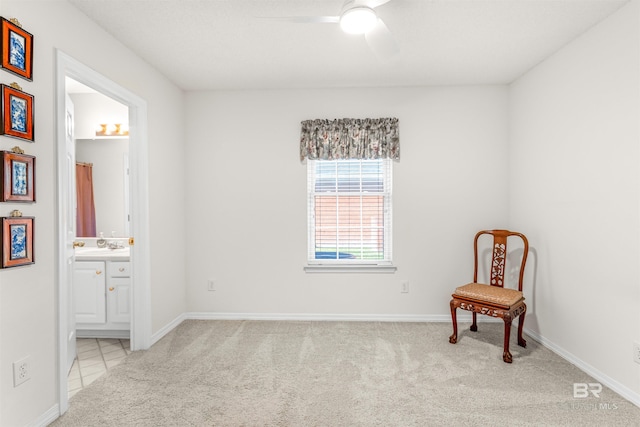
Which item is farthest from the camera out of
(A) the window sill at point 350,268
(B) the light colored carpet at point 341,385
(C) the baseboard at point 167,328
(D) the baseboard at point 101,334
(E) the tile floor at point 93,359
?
(A) the window sill at point 350,268

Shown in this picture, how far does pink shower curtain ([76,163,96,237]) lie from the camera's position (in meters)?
3.73

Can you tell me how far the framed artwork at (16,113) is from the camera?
1737mm

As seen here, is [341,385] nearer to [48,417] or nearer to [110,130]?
[48,417]

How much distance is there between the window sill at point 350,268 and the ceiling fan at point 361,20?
2.36m

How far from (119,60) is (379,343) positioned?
3343 mm

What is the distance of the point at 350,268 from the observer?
3.81 metres

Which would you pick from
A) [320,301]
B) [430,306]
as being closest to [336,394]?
[320,301]

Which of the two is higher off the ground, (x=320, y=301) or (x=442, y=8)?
(x=442, y=8)

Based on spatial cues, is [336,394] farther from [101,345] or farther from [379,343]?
[101,345]

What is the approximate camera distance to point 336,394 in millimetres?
2318

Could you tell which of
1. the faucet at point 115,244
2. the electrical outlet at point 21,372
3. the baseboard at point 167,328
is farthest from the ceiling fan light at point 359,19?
the faucet at point 115,244
